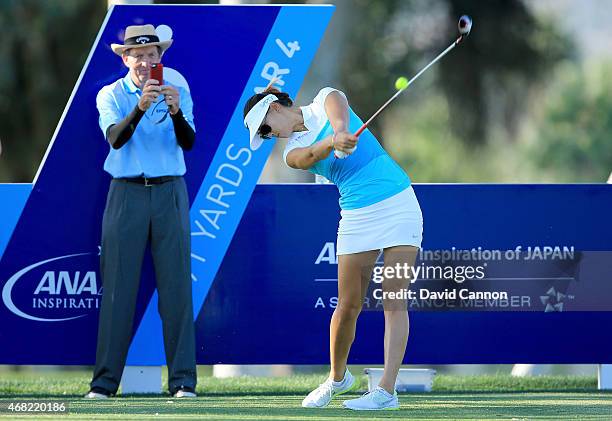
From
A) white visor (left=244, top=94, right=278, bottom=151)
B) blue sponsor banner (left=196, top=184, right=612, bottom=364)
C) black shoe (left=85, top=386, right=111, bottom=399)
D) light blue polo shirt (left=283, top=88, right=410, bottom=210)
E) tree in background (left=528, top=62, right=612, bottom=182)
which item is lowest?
black shoe (left=85, top=386, right=111, bottom=399)

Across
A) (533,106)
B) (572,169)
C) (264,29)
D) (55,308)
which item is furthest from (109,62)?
(572,169)

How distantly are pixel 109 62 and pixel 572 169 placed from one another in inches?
995

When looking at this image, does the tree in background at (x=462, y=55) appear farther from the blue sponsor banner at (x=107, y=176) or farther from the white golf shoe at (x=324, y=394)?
the white golf shoe at (x=324, y=394)

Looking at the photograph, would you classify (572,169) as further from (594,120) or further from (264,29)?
(264,29)

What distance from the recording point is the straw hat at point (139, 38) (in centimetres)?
902

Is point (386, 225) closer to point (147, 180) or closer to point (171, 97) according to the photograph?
point (171, 97)

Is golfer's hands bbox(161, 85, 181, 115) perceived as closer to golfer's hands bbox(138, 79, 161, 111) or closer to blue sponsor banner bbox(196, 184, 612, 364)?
golfer's hands bbox(138, 79, 161, 111)

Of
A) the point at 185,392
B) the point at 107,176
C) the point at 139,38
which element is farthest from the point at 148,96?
the point at 185,392

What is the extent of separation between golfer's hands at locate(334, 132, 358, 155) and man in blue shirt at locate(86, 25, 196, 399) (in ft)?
6.03

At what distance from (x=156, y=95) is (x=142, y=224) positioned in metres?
0.88

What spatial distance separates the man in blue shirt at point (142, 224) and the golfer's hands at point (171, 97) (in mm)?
147

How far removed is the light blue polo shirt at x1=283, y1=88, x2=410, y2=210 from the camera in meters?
7.72

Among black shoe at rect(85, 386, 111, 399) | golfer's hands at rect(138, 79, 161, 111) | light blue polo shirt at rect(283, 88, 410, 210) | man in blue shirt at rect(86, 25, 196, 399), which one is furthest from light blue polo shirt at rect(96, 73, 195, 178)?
light blue polo shirt at rect(283, 88, 410, 210)

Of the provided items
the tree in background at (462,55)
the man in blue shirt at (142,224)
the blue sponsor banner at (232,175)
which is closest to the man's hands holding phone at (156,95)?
the man in blue shirt at (142,224)
